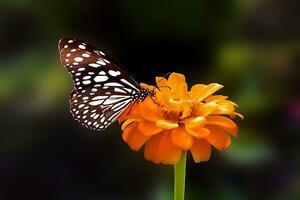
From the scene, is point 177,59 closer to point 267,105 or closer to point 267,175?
point 267,105

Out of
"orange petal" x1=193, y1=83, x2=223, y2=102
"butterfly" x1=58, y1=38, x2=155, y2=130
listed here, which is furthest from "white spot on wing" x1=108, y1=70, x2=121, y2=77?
"orange petal" x1=193, y1=83, x2=223, y2=102

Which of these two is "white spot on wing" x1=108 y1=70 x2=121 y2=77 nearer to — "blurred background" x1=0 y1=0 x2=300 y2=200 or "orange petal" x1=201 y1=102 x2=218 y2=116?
"orange petal" x1=201 y1=102 x2=218 y2=116

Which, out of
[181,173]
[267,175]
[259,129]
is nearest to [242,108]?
[259,129]

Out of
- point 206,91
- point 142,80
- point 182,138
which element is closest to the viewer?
point 182,138

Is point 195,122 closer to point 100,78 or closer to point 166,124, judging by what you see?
point 166,124

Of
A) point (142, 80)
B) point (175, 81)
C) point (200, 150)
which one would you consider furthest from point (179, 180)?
point (142, 80)

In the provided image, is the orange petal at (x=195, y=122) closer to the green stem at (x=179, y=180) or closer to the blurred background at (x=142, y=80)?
the green stem at (x=179, y=180)

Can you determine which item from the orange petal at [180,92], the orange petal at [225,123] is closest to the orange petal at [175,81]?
the orange petal at [180,92]
